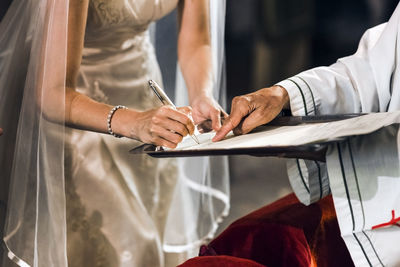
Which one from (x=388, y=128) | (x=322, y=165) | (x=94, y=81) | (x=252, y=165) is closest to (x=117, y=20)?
(x=94, y=81)

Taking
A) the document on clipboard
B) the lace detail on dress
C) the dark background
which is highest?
the dark background

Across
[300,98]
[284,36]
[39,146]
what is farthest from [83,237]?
[284,36]

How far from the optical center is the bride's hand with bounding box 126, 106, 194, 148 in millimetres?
1025

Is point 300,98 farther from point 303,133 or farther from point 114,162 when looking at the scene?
point 114,162

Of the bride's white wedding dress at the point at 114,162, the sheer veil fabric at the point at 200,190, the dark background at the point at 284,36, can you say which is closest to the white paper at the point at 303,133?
the bride's white wedding dress at the point at 114,162

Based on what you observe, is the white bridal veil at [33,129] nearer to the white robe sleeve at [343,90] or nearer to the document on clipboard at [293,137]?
the document on clipboard at [293,137]

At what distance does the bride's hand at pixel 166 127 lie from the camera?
3.36ft

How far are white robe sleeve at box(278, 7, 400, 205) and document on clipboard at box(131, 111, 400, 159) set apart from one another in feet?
0.30

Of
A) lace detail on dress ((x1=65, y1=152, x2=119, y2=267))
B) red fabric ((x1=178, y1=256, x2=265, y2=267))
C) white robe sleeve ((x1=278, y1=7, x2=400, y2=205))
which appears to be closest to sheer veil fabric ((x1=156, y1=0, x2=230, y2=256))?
lace detail on dress ((x1=65, y1=152, x2=119, y2=267))

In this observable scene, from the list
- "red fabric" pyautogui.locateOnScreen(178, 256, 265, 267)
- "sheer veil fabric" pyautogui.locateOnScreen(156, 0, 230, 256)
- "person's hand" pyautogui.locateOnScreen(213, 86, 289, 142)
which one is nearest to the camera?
"red fabric" pyautogui.locateOnScreen(178, 256, 265, 267)

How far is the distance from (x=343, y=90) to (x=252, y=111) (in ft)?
0.71

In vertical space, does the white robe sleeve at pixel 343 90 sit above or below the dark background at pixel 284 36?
below

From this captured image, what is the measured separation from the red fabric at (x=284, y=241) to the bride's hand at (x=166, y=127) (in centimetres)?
20

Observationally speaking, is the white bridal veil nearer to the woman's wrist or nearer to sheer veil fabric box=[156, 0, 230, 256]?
the woman's wrist
